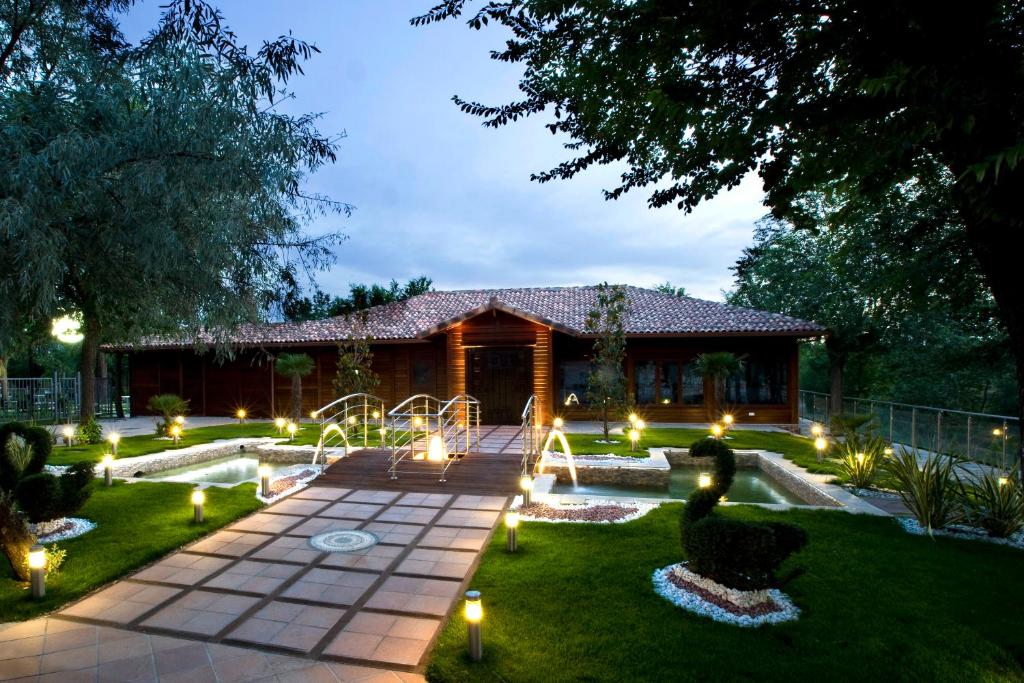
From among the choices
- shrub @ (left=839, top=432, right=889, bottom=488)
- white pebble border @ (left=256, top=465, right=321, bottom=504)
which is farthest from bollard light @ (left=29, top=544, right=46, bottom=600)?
shrub @ (left=839, top=432, right=889, bottom=488)

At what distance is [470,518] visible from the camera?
757 centimetres

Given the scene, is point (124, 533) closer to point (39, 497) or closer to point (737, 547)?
point (39, 497)

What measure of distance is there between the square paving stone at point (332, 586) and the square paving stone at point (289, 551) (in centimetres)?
42

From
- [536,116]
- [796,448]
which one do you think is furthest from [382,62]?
[796,448]

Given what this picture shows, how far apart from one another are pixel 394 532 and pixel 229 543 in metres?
2.06

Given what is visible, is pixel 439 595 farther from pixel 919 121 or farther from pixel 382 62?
pixel 382 62

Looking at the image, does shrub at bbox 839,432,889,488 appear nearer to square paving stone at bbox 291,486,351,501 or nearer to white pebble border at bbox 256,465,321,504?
square paving stone at bbox 291,486,351,501

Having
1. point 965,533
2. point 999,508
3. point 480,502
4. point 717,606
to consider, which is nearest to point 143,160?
point 480,502

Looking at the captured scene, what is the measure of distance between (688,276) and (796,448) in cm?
4325

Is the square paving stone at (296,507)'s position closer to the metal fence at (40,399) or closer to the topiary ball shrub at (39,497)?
the topiary ball shrub at (39,497)

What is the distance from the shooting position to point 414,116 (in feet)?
46.0

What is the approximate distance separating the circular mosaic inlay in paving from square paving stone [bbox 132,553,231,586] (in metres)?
1.04

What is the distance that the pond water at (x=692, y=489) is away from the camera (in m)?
9.88

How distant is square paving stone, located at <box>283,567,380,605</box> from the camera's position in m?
5.19
